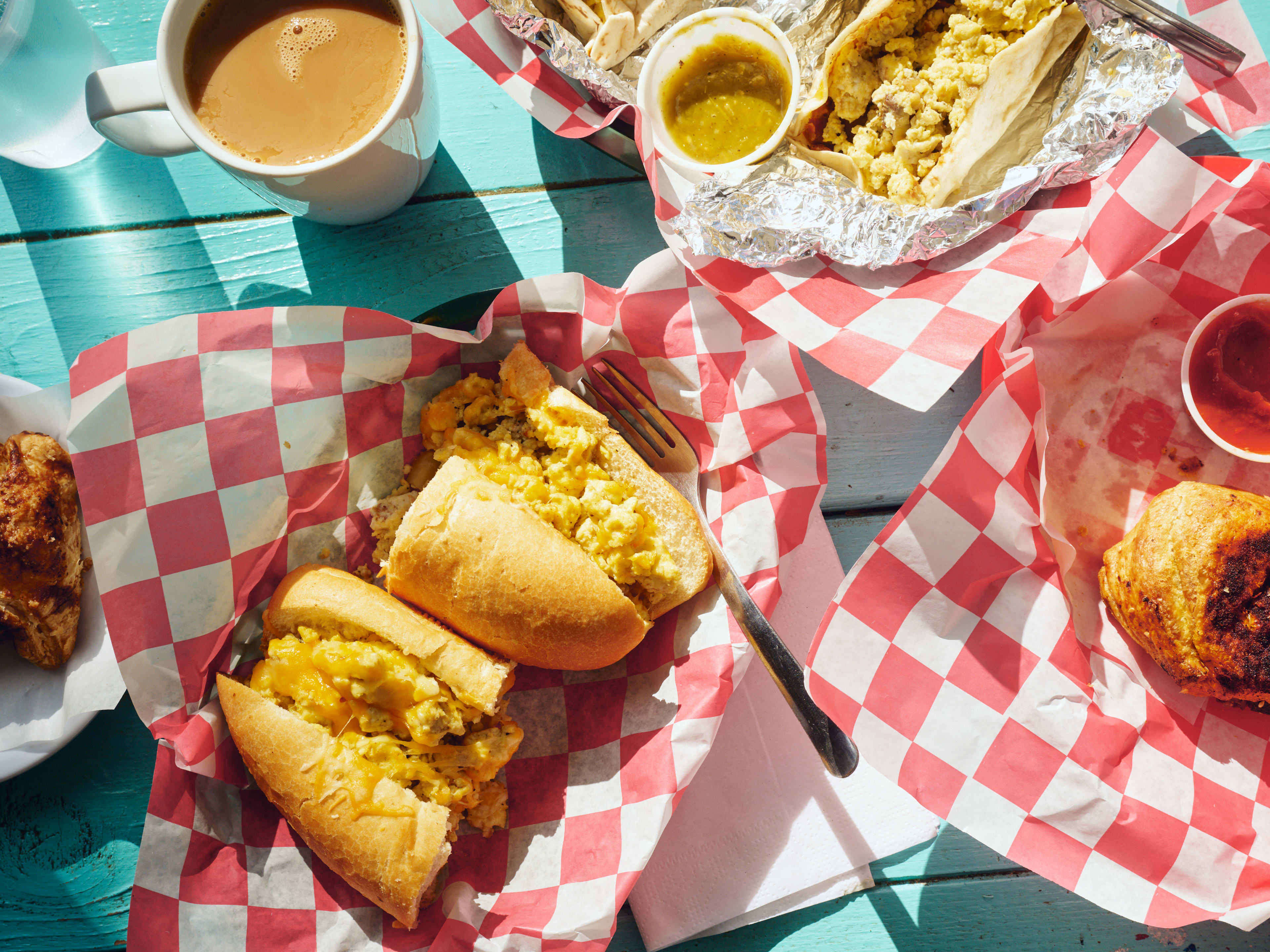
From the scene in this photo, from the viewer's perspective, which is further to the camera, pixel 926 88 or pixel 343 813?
pixel 926 88

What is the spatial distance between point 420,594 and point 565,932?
738mm

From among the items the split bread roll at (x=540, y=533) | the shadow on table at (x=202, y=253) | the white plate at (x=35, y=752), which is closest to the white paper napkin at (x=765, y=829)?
the split bread roll at (x=540, y=533)

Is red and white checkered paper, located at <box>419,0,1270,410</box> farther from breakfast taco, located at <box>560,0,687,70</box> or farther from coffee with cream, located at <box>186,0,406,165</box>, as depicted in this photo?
coffee with cream, located at <box>186,0,406,165</box>

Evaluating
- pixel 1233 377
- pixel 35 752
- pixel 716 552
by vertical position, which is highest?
pixel 1233 377

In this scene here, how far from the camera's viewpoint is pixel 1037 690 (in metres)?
1.66

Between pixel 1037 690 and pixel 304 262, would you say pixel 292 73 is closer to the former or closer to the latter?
pixel 304 262

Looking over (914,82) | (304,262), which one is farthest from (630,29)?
(304,262)

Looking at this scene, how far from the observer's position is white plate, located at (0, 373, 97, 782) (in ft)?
5.37

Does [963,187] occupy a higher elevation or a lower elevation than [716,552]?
higher

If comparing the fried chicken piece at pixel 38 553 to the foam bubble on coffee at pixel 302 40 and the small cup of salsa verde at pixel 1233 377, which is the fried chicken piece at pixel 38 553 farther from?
the small cup of salsa verde at pixel 1233 377

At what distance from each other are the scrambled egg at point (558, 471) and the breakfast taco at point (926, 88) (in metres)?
0.90

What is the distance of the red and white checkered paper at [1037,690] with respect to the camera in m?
1.60

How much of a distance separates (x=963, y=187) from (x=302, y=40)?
1453 millimetres

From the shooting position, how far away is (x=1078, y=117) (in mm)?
1642
